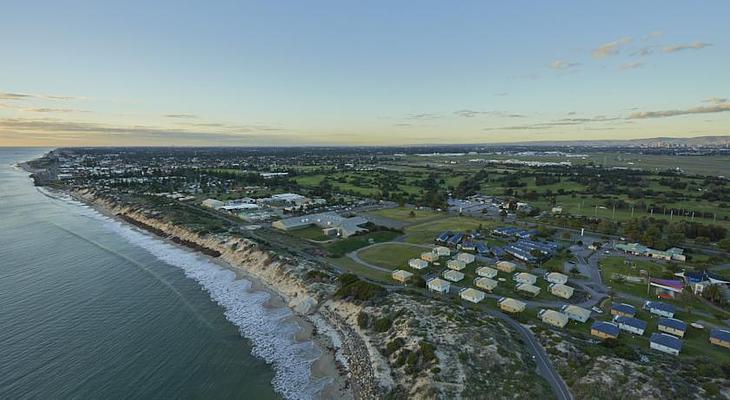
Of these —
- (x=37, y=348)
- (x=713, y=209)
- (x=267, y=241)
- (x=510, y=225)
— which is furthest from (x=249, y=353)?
(x=713, y=209)

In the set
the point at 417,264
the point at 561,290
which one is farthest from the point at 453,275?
the point at 561,290

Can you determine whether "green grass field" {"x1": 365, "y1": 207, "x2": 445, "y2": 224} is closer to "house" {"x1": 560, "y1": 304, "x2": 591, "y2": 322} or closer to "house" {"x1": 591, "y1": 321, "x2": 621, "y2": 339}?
"house" {"x1": 560, "y1": 304, "x2": 591, "y2": 322}

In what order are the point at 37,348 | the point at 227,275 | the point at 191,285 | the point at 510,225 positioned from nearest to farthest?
the point at 37,348
the point at 191,285
the point at 227,275
the point at 510,225

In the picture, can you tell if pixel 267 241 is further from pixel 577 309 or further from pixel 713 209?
pixel 713 209

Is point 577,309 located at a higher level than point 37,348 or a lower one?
higher

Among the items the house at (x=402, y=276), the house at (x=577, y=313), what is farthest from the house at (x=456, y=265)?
the house at (x=577, y=313)

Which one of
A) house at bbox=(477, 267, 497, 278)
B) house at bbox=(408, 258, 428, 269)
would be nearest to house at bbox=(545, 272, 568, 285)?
house at bbox=(477, 267, 497, 278)

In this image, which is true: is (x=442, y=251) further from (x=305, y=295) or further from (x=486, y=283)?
(x=305, y=295)
